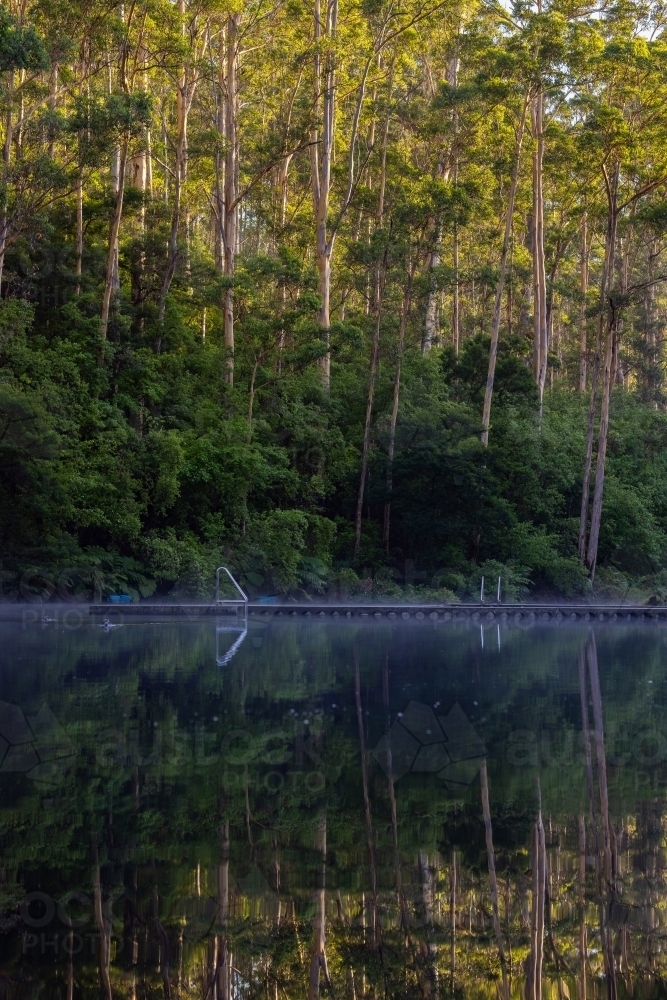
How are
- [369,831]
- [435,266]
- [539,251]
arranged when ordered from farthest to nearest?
1. [539,251]
2. [435,266]
3. [369,831]

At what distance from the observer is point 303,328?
29312mm

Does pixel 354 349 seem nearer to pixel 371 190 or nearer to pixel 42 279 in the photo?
pixel 371 190

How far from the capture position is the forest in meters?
23.8

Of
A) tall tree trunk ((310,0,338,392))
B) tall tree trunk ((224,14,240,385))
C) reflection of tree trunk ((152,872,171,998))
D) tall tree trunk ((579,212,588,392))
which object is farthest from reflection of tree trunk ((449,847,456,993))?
tall tree trunk ((579,212,588,392))

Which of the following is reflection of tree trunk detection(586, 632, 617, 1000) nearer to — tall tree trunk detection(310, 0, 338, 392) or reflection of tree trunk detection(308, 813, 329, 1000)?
reflection of tree trunk detection(308, 813, 329, 1000)

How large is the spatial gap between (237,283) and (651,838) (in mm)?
23711

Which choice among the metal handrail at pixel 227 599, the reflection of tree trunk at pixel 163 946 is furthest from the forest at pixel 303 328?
the reflection of tree trunk at pixel 163 946

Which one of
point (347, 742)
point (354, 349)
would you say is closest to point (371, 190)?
point (354, 349)

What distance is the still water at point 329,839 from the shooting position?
405 cm

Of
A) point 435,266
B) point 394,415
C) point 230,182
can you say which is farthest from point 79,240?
point 435,266

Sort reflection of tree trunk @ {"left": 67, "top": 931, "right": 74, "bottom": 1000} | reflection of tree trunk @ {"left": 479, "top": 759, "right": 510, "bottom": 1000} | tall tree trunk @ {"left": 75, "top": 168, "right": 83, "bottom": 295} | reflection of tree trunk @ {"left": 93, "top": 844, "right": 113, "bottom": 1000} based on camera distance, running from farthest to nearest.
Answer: tall tree trunk @ {"left": 75, "top": 168, "right": 83, "bottom": 295} < reflection of tree trunk @ {"left": 479, "top": 759, "right": 510, "bottom": 1000} < reflection of tree trunk @ {"left": 93, "top": 844, "right": 113, "bottom": 1000} < reflection of tree trunk @ {"left": 67, "top": 931, "right": 74, "bottom": 1000}

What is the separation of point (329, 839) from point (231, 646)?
412 inches

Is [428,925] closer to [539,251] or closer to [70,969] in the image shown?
[70,969]

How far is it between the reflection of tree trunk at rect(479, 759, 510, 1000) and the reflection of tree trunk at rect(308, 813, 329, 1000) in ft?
2.01
